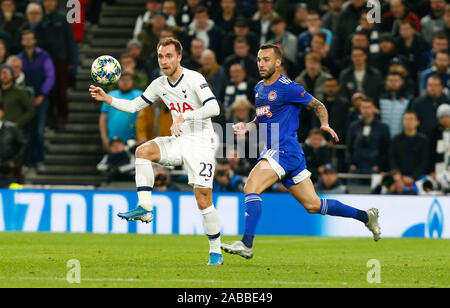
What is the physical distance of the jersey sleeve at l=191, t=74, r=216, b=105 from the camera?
10906mm

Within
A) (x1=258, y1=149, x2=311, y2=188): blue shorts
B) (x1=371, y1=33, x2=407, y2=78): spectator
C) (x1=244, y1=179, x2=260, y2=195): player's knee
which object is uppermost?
(x1=371, y1=33, x2=407, y2=78): spectator

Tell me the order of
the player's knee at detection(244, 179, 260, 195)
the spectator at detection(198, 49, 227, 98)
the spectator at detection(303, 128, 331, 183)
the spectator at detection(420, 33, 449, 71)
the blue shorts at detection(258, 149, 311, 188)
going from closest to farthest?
the player's knee at detection(244, 179, 260, 195) → the blue shorts at detection(258, 149, 311, 188) → the spectator at detection(303, 128, 331, 183) → the spectator at detection(420, 33, 449, 71) → the spectator at detection(198, 49, 227, 98)

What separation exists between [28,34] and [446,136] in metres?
8.28

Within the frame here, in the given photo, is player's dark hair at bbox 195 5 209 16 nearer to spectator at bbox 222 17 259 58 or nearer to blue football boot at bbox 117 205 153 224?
spectator at bbox 222 17 259 58

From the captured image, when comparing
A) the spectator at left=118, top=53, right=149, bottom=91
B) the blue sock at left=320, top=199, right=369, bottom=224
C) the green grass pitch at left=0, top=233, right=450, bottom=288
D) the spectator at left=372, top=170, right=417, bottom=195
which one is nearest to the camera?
the green grass pitch at left=0, top=233, right=450, bottom=288

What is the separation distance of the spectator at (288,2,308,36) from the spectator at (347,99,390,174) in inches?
101

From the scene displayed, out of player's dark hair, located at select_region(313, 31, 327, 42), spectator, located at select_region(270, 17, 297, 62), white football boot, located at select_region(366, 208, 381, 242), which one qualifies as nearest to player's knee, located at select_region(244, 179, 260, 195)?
white football boot, located at select_region(366, 208, 381, 242)

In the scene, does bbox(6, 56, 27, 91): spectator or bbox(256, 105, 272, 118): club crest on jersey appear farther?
bbox(6, 56, 27, 91): spectator

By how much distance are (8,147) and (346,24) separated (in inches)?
266

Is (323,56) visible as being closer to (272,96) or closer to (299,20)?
(299,20)

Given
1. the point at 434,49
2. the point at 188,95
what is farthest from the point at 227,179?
the point at 188,95

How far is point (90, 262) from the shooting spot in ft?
37.3

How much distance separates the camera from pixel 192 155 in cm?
1107
